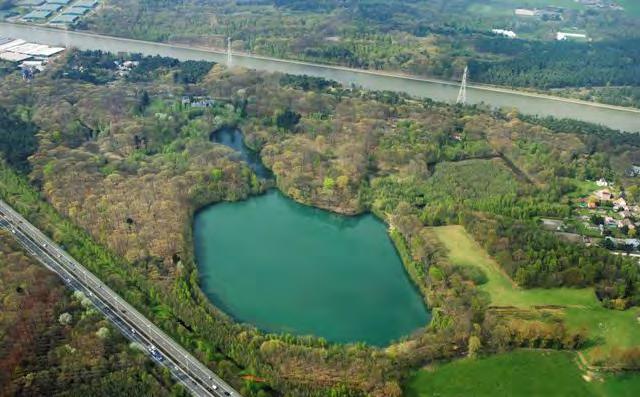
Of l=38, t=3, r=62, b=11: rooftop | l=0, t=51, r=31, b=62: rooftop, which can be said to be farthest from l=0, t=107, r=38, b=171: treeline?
l=38, t=3, r=62, b=11: rooftop

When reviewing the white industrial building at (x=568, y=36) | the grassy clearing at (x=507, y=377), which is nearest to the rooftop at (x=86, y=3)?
the white industrial building at (x=568, y=36)

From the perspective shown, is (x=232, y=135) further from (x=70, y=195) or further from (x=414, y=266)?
(x=414, y=266)

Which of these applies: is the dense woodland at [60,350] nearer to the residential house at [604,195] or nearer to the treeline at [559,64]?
the residential house at [604,195]

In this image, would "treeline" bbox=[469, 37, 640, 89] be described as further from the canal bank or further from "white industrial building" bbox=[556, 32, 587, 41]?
"white industrial building" bbox=[556, 32, 587, 41]

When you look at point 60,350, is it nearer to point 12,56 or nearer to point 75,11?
point 12,56

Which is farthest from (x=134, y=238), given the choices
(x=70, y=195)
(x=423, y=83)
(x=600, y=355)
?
(x=423, y=83)

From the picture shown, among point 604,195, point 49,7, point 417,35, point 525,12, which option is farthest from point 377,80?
point 49,7
